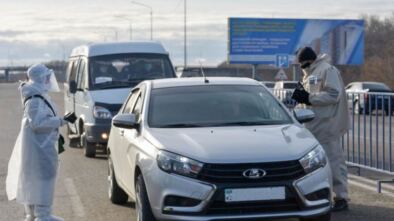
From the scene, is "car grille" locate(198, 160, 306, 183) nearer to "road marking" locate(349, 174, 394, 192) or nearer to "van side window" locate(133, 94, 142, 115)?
"van side window" locate(133, 94, 142, 115)

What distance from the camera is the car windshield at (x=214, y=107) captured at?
7.82 metres

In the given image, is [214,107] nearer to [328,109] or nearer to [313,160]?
[313,160]

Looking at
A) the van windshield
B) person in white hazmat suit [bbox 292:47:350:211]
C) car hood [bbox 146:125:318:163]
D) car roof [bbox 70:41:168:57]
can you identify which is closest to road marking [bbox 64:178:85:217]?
car hood [bbox 146:125:318:163]

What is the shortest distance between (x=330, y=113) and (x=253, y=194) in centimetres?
A: 262

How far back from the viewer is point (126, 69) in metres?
15.4

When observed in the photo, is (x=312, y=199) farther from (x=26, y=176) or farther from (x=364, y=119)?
(x=364, y=119)

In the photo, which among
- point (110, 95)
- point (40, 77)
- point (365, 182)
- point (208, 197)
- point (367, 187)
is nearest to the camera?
point (208, 197)

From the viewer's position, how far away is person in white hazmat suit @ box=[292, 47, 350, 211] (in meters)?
8.84

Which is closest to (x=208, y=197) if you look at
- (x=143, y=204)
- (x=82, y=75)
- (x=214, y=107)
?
(x=143, y=204)

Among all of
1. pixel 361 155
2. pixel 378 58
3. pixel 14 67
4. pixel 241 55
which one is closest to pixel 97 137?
pixel 361 155

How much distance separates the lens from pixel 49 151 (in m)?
7.57

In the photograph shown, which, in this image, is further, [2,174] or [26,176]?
[2,174]

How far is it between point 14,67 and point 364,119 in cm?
16494

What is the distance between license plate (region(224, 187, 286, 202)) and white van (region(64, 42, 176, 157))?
7.90 meters
